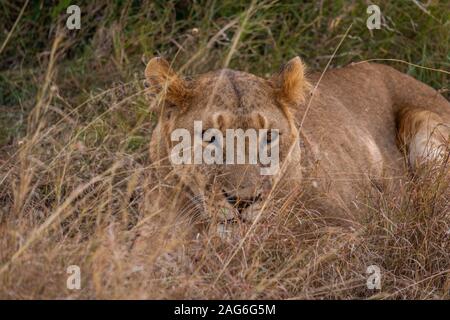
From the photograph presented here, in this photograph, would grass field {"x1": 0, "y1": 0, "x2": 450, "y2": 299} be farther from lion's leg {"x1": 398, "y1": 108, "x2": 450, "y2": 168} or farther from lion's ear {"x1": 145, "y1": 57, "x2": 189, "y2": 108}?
lion's leg {"x1": 398, "y1": 108, "x2": 450, "y2": 168}

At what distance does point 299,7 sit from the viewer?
7.69 m

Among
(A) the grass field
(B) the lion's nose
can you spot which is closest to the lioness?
(B) the lion's nose

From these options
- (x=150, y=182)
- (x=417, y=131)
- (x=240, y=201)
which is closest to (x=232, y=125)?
(x=240, y=201)

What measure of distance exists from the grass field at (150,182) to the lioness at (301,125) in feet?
0.55

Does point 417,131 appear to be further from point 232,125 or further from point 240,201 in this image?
point 240,201

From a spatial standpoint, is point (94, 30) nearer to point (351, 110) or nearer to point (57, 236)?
point (351, 110)

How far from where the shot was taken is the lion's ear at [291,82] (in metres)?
5.28

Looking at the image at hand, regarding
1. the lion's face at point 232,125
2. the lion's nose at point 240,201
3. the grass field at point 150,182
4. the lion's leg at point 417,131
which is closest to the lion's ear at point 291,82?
the lion's face at point 232,125

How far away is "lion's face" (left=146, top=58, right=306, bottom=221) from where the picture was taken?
478 centimetres

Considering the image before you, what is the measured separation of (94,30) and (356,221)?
3097mm

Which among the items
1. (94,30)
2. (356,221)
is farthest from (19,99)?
(356,221)

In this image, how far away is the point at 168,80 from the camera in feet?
16.8

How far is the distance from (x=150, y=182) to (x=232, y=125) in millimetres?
522

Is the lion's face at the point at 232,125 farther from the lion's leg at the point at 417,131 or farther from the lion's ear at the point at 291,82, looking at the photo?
the lion's leg at the point at 417,131
